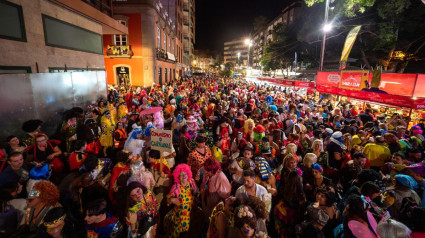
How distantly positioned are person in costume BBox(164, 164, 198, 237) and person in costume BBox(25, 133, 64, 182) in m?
2.52

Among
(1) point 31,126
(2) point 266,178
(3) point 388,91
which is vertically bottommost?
(2) point 266,178

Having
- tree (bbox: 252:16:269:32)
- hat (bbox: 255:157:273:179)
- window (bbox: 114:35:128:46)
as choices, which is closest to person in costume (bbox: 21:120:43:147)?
hat (bbox: 255:157:273:179)

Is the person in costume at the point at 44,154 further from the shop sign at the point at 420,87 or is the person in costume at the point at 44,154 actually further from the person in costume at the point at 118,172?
the shop sign at the point at 420,87

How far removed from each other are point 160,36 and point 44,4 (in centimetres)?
1803

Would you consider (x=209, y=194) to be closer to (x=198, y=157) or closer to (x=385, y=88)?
(x=198, y=157)

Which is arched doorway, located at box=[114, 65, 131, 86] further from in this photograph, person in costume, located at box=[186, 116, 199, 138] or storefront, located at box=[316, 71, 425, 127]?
storefront, located at box=[316, 71, 425, 127]

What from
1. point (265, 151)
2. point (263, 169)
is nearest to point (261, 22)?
point (265, 151)

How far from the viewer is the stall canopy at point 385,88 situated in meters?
7.47

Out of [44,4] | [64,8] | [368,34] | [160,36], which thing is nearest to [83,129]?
[44,4]

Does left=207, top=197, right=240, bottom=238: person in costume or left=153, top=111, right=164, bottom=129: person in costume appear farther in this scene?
left=153, top=111, right=164, bottom=129: person in costume

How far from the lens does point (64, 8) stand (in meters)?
9.75

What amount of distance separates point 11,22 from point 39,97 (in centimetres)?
296

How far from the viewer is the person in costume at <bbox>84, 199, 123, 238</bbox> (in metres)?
2.45

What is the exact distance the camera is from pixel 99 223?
2.53m
